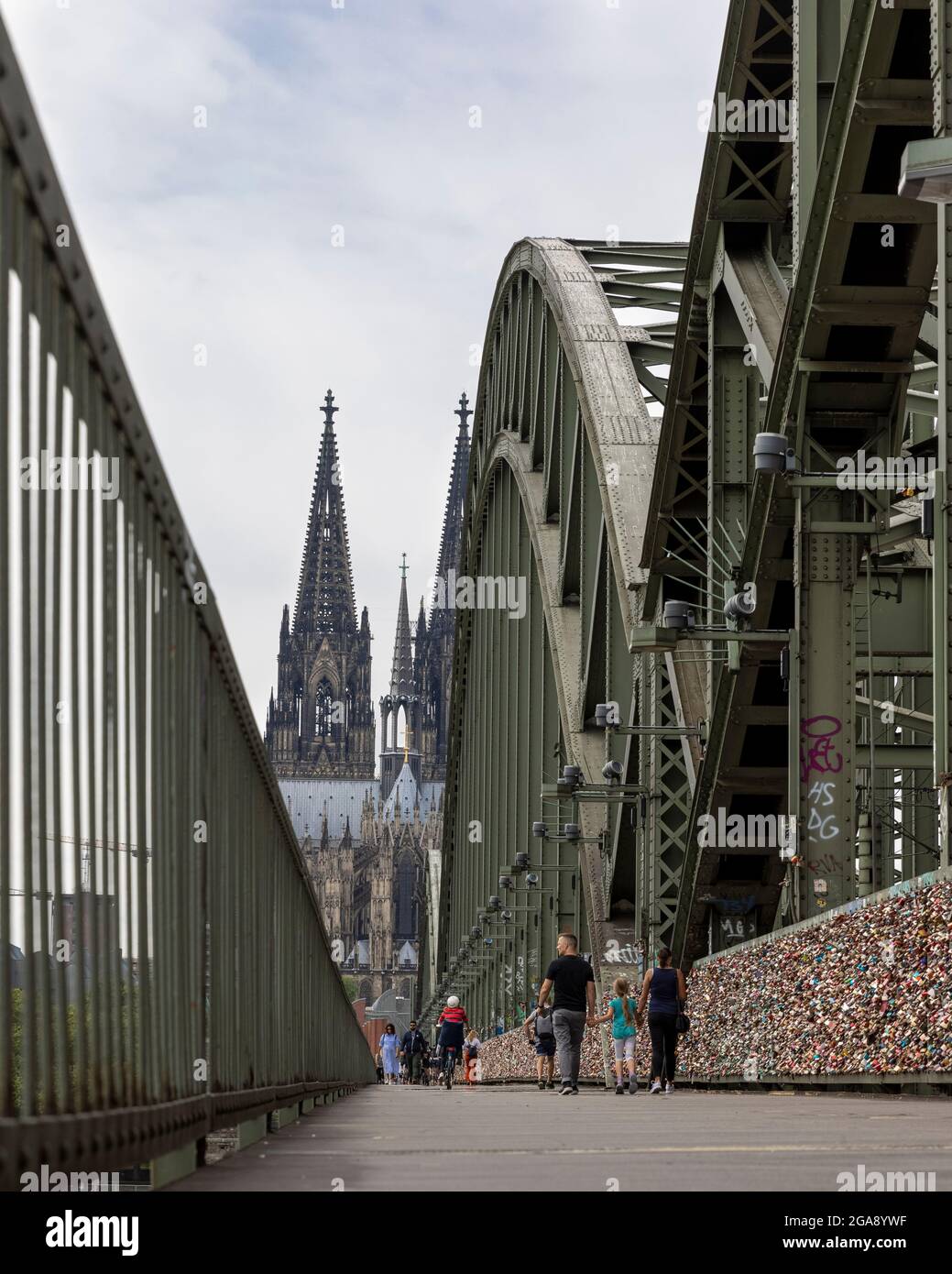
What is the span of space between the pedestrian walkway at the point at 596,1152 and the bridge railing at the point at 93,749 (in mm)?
376

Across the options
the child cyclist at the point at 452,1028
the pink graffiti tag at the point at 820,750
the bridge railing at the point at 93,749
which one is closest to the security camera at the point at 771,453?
the pink graffiti tag at the point at 820,750

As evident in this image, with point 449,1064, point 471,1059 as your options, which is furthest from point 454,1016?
point 471,1059

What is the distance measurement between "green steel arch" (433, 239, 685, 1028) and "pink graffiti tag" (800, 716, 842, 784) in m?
9.37

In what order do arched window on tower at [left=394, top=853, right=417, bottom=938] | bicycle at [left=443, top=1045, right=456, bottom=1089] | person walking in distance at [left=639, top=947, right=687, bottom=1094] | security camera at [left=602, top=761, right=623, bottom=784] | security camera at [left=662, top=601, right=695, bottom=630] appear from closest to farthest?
1. security camera at [left=662, top=601, right=695, bottom=630]
2. person walking in distance at [left=639, top=947, right=687, bottom=1094]
3. security camera at [left=602, top=761, right=623, bottom=784]
4. bicycle at [left=443, top=1045, right=456, bottom=1089]
5. arched window on tower at [left=394, top=853, right=417, bottom=938]

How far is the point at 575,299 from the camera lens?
35.6 metres

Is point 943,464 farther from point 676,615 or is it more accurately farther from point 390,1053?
point 390,1053

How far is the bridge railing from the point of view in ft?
11.7

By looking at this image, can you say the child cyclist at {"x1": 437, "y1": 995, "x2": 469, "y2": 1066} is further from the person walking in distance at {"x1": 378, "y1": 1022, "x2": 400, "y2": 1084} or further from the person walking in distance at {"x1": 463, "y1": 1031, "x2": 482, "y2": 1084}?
the person walking in distance at {"x1": 378, "y1": 1022, "x2": 400, "y2": 1084}

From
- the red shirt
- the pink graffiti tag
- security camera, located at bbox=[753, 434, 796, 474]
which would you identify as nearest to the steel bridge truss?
the pink graffiti tag

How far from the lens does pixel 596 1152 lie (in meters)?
6.59

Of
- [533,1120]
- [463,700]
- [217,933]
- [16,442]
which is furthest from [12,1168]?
[463,700]

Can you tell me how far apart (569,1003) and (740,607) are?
444 centimetres

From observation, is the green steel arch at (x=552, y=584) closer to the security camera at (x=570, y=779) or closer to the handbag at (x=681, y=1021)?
the security camera at (x=570, y=779)
